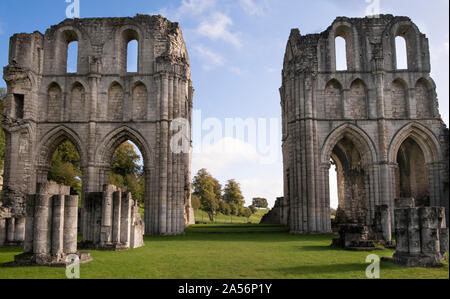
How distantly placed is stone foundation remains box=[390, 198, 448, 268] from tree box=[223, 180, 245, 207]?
143ft

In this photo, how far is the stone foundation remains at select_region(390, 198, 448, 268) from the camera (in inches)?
323

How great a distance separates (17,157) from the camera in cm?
2014

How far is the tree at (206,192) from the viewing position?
45188 millimetres

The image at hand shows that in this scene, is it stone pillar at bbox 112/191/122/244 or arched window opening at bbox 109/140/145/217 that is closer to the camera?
stone pillar at bbox 112/191/122/244

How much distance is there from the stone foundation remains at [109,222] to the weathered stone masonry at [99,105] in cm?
680

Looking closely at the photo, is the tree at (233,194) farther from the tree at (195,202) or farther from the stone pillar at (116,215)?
the stone pillar at (116,215)

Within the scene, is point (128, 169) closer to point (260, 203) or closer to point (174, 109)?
point (174, 109)

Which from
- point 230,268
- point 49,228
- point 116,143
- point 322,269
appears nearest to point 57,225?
point 49,228

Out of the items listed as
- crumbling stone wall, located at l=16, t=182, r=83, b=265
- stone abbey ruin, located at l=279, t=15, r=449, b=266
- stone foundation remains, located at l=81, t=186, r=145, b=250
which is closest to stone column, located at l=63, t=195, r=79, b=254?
crumbling stone wall, located at l=16, t=182, r=83, b=265

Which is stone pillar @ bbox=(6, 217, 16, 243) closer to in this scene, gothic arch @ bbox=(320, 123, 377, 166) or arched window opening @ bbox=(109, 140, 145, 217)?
gothic arch @ bbox=(320, 123, 377, 166)

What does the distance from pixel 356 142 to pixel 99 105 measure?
13998 millimetres

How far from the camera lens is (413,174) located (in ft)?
76.1
